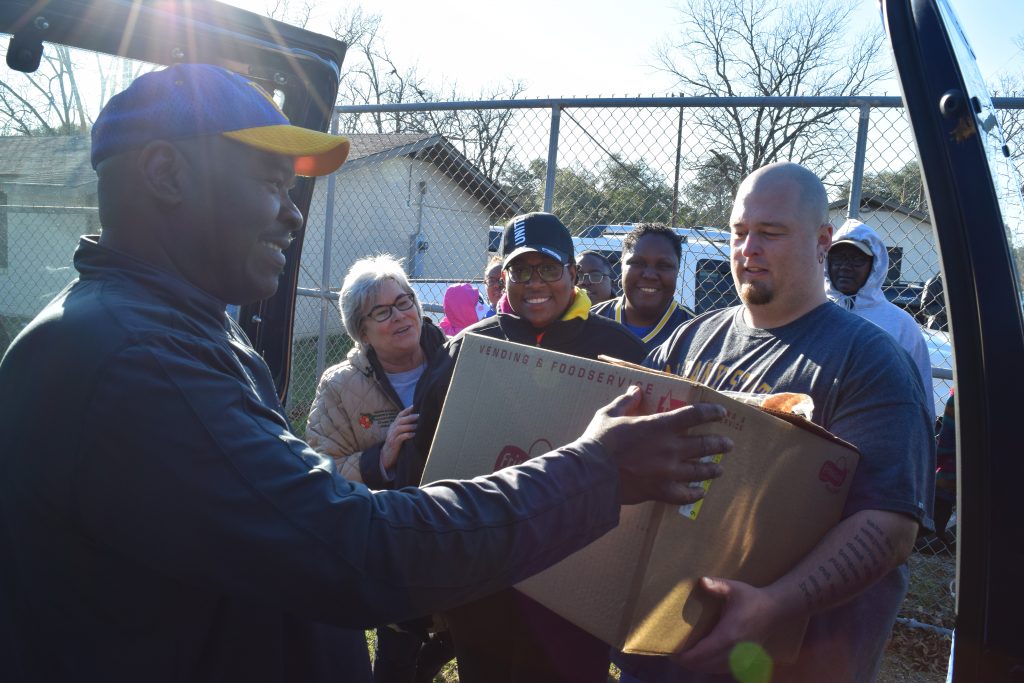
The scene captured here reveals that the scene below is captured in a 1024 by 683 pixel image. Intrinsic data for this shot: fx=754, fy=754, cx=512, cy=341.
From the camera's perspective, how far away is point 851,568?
5.71 ft

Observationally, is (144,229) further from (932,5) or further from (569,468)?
(932,5)

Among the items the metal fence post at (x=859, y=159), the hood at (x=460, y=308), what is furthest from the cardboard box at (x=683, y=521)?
the hood at (x=460, y=308)

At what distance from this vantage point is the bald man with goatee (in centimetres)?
172

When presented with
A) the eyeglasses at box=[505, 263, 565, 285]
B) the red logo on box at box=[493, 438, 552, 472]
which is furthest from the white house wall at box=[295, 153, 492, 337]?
the red logo on box at box=[493, 438, 552, 472]

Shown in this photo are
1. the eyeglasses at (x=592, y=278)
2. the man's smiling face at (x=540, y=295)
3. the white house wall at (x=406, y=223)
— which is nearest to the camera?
the man's smiling face at (x=540, y=295)

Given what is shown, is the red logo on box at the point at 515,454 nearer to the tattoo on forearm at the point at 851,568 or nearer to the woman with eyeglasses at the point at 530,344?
the woman with eyeglasses at the point at 530,344

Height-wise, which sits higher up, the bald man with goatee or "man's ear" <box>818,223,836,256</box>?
"man's ear" <box>818,223,836,256</box>

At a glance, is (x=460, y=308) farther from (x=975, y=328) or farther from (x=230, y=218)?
(x=975, y=328)

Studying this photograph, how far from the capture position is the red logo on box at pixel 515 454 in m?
1.83

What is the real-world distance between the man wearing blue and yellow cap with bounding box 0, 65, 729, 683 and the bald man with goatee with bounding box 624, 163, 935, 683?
51 cm

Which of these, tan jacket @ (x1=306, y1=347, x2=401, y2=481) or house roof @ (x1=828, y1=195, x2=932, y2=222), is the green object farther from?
house roof @ (x1=828, y1=195, x2=932, y2=222)

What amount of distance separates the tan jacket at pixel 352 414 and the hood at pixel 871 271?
2.48 metres

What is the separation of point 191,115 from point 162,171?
12 centimetres

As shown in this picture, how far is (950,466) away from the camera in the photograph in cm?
425
